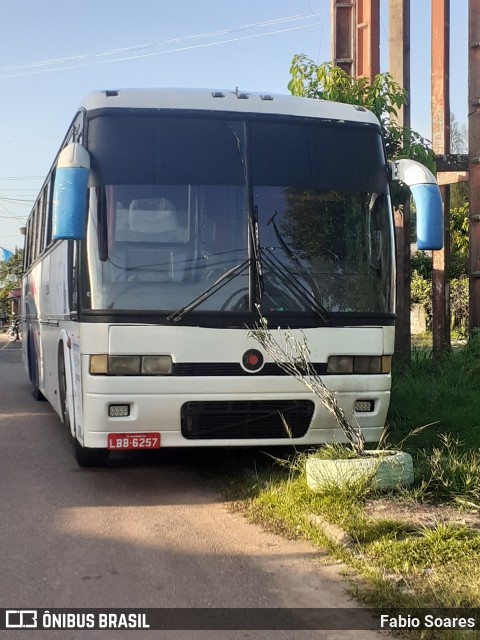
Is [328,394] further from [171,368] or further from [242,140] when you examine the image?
[242,140]

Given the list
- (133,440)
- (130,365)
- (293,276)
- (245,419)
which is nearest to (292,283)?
(293,276)

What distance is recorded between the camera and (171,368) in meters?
6.66

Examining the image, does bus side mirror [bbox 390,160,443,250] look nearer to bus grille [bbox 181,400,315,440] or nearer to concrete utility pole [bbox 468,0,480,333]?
bus grille [bbox 181,400,315,440]

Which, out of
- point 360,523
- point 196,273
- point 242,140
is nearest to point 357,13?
point 242,140

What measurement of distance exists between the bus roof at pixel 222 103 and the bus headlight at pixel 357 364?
213 cm

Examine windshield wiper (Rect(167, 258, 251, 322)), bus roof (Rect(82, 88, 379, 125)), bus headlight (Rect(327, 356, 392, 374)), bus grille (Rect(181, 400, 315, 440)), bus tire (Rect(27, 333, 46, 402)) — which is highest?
bus roof (Rect(82, 88, 379, 125))

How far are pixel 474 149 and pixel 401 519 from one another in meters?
8.02

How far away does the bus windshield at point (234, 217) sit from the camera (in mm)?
6648

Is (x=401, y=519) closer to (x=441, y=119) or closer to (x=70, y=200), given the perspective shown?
(x=70, y=200)

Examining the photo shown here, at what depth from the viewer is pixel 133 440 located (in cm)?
678

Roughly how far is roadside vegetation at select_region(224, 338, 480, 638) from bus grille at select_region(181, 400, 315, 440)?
293mm

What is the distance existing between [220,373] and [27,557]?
2.15 meters

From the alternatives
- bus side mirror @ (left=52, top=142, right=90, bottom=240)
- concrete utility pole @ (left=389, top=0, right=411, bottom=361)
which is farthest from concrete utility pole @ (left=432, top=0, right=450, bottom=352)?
bus side mirror @ (left=52, top=142, right=90, bottom=240)

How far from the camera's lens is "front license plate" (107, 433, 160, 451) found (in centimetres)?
676
